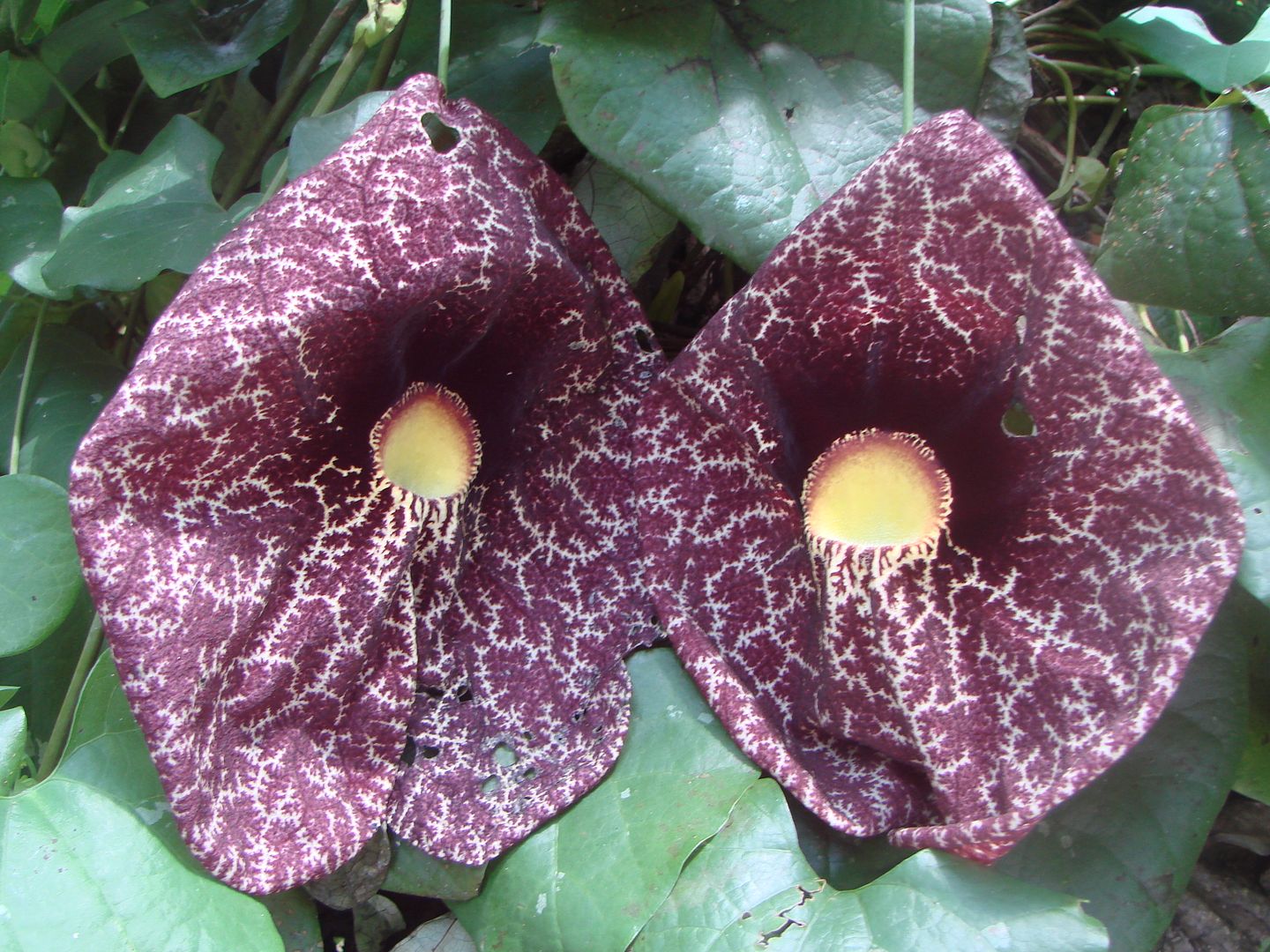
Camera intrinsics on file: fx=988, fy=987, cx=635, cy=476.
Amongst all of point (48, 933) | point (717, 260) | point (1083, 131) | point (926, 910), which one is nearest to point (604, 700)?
point (926, 910)

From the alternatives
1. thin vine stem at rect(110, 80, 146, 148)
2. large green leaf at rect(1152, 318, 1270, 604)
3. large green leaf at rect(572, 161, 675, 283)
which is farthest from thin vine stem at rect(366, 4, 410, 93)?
large green leaf at rect(1152, 318, 1270, 604)

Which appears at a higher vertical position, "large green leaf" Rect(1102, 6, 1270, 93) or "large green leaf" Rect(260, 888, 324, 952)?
"large green leaf" Rect(1102, 6, 1270, 93)

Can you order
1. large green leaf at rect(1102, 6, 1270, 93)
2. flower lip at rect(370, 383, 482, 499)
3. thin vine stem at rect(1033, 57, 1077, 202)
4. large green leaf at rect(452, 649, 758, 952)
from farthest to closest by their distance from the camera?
thin vine stem at rect(1033, 57, 1077, 202) < large green leaf at rect(1102, 6, 1270, 93) < flower lip at rect(370, 383, 482, 499) < large green leaf at rect(452, 649, 758, 952)

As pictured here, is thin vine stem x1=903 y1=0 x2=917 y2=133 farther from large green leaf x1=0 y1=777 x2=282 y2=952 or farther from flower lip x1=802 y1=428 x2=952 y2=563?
large green leaf x1=0 y1=777 x2=282 y2=952

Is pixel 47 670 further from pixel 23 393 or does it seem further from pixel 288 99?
pixel 288 99

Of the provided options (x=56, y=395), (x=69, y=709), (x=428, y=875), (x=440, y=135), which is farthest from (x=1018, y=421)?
(x=56, y=395)

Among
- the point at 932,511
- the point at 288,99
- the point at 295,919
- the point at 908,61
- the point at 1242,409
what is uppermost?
the point at 908,61

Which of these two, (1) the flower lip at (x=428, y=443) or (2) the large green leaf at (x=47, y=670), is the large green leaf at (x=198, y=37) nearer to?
(1) the flower lip at (x=428, y=443)
